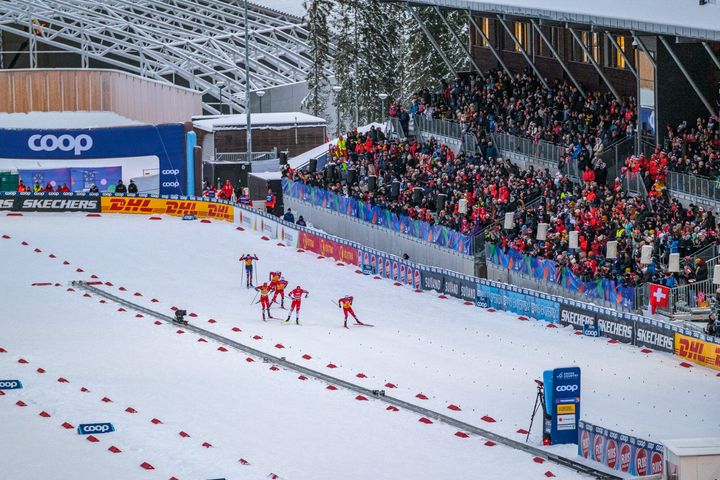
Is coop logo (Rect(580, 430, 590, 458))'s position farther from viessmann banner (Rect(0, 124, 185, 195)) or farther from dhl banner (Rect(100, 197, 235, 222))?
viessmann banner (Rect(0, 124, 185, 195))

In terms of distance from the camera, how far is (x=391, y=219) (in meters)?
50.6

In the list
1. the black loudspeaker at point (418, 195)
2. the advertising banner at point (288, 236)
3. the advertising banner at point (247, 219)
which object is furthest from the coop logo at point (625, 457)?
the advertising banner at point (247, 219)

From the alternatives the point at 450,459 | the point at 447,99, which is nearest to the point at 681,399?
the point at 450,459

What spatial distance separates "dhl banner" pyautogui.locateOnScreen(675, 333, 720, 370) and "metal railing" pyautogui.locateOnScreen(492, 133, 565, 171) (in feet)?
43.8

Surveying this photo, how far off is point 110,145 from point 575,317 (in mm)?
24118

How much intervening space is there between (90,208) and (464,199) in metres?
14.7

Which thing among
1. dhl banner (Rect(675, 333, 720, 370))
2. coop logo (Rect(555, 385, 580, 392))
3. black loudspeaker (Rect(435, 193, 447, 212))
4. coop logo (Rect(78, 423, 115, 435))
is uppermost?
black loudspeaker (Rect(435, 193, 447, 212))

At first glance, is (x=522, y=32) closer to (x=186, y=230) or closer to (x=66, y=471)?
(x=186, y=230)

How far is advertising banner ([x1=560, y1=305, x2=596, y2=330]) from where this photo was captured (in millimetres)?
39531

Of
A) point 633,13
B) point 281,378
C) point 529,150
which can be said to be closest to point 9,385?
point 281,378

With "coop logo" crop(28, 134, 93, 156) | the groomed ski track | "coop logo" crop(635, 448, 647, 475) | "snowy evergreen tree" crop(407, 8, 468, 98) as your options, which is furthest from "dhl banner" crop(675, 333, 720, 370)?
"snowy evergreen tree" crop(407, 8, 468, 98)

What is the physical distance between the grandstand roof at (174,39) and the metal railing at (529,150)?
26.7m

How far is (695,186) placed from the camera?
143ft

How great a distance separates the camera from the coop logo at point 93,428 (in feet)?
97.6
